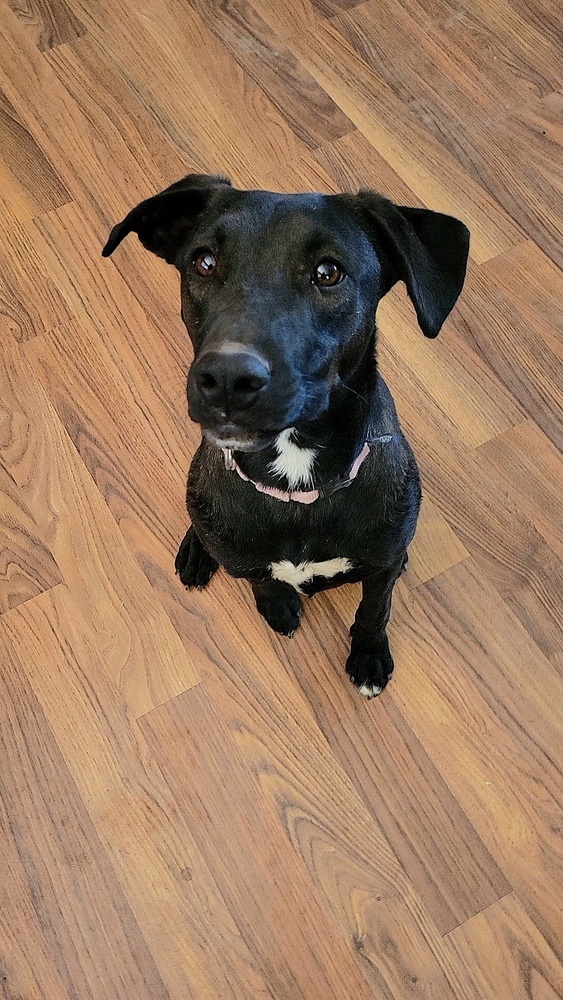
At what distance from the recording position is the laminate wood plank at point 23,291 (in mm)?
2379

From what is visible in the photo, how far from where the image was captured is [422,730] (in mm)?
1926

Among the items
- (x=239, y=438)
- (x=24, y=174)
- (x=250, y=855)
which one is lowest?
(x=250, y=855)

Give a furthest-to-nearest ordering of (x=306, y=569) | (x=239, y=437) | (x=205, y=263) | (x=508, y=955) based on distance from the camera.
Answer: (x=508, y=955) < (x=306, y=569) < (x=205, y=263) < (x=239, y=437)

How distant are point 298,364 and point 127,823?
1.07 m

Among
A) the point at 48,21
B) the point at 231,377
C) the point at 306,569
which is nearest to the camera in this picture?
the point at 231,377

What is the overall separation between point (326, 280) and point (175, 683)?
988 millimetres

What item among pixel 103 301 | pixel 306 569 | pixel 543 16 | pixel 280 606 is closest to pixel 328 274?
pixel 306 569

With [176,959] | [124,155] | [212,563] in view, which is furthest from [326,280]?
[124,155]

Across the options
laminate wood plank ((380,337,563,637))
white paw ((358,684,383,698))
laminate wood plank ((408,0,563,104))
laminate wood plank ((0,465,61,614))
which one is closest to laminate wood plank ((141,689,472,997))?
white paw ((358,684,383,698))

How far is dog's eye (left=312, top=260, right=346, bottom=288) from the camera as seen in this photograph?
1354 millimetres

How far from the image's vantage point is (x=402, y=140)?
2.52 metres

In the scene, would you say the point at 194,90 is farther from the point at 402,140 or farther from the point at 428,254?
the point at 428,254

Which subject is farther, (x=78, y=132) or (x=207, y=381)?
(x=78, y=132)

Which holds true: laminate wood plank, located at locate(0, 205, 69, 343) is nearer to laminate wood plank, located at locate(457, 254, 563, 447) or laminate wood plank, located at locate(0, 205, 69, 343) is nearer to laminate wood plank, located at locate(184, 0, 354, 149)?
laminate wood plank, located at locate(184, 0, 354, 149)
